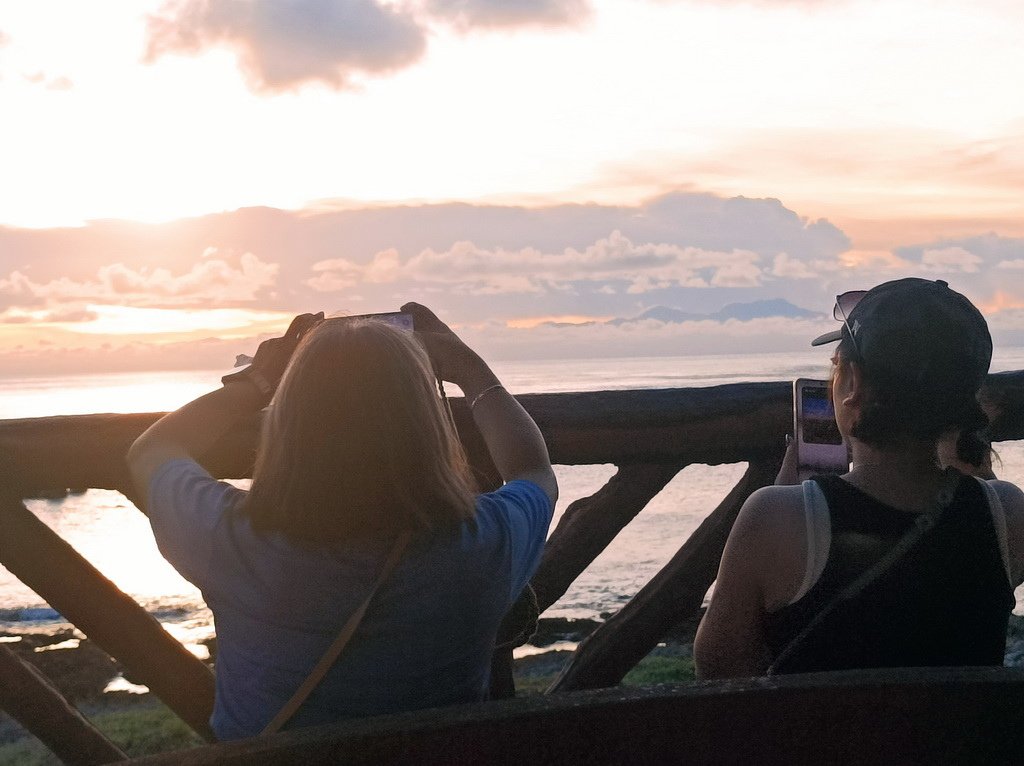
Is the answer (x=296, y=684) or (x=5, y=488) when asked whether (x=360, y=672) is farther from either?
(x=5, y=488)

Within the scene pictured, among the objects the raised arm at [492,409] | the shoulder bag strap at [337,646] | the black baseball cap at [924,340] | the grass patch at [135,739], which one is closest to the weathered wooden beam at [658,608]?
the raised arm at [492,409]

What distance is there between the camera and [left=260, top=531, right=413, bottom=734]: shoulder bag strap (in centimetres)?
185

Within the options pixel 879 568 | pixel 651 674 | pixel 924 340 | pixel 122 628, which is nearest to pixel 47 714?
pixel 122 628

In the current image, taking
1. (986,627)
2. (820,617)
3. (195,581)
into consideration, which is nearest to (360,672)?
(195,581)

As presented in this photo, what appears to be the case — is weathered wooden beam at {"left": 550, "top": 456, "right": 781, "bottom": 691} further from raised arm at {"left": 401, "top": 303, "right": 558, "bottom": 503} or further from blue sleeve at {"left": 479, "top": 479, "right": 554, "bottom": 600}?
blue sleeve at {"left": 479, "top": 479, "right": 554, "bottom": 600}

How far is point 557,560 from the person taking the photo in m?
3.24

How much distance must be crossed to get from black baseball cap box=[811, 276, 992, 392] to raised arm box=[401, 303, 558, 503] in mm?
723

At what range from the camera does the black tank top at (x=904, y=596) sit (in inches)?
75.2

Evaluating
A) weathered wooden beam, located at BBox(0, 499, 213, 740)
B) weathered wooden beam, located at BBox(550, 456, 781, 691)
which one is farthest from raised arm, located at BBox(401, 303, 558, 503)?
weathered wooden beam, located at BBox(0, 499, 213, 740)

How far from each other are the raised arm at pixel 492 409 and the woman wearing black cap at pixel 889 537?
50 cm

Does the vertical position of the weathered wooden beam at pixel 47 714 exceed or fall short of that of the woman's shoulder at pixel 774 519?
it falls short

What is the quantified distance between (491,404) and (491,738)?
4.02 ft

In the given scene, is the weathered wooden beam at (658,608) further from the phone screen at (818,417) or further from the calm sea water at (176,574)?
the calm sea water at (176,574)

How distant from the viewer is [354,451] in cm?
191
